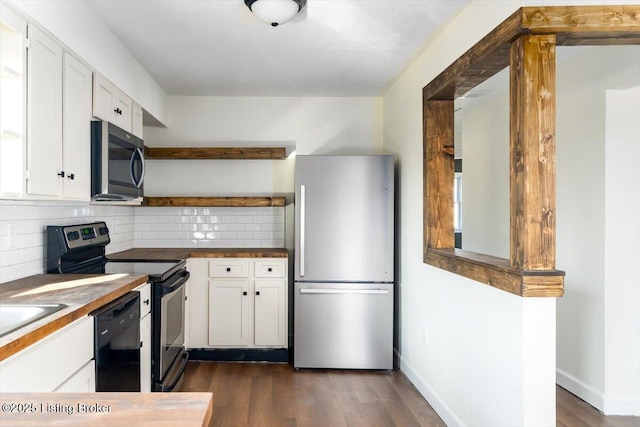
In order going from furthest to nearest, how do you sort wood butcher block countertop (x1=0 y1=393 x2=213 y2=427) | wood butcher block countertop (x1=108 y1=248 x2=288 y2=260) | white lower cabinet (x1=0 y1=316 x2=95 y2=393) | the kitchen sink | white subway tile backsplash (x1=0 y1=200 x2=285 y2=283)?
white subway tile backsplash (x1=0 y1=200 x2=285 y2=283) < wood butcher block countertop (x1=108 y1=248 x2=288 y2=260) < the kitchen sink < white lower cabinet (x1=0 y1=316 x2=95 y2=393) < wood butcher block countertop (x1=0 y1=393 x2=213 y2=427)

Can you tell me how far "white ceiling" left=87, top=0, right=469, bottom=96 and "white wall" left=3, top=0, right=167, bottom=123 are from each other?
73 mm

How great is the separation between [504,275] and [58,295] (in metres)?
1.98

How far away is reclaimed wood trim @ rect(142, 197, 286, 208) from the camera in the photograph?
157 inches

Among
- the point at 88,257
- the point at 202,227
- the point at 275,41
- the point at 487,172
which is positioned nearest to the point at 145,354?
the point at 88,257

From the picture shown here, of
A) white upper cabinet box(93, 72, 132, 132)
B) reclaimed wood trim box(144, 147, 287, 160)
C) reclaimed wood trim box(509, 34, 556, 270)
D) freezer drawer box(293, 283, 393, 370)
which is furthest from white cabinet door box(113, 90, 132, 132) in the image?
reclaimed wood trim box(509, 34, 556, 270)

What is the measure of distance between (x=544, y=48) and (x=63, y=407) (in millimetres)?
2081

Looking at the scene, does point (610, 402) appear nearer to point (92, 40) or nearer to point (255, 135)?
point (255, 135)

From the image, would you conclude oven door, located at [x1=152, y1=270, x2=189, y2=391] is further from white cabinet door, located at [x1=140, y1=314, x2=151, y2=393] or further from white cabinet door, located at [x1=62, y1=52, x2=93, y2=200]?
white cabinet door, located at [x1=62, y1=52, x2=93, y2=200]

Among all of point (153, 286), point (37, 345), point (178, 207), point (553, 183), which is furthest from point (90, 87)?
point (553, 183)

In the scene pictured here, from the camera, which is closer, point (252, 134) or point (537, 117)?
point (537, 117)

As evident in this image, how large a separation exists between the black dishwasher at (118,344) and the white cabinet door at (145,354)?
0.12m

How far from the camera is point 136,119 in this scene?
10.7 ft

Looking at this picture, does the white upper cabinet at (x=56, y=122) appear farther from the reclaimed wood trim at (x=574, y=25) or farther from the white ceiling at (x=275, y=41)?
the reclaimed wood trim at (x=574, y=25)

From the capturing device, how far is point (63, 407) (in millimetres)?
666
